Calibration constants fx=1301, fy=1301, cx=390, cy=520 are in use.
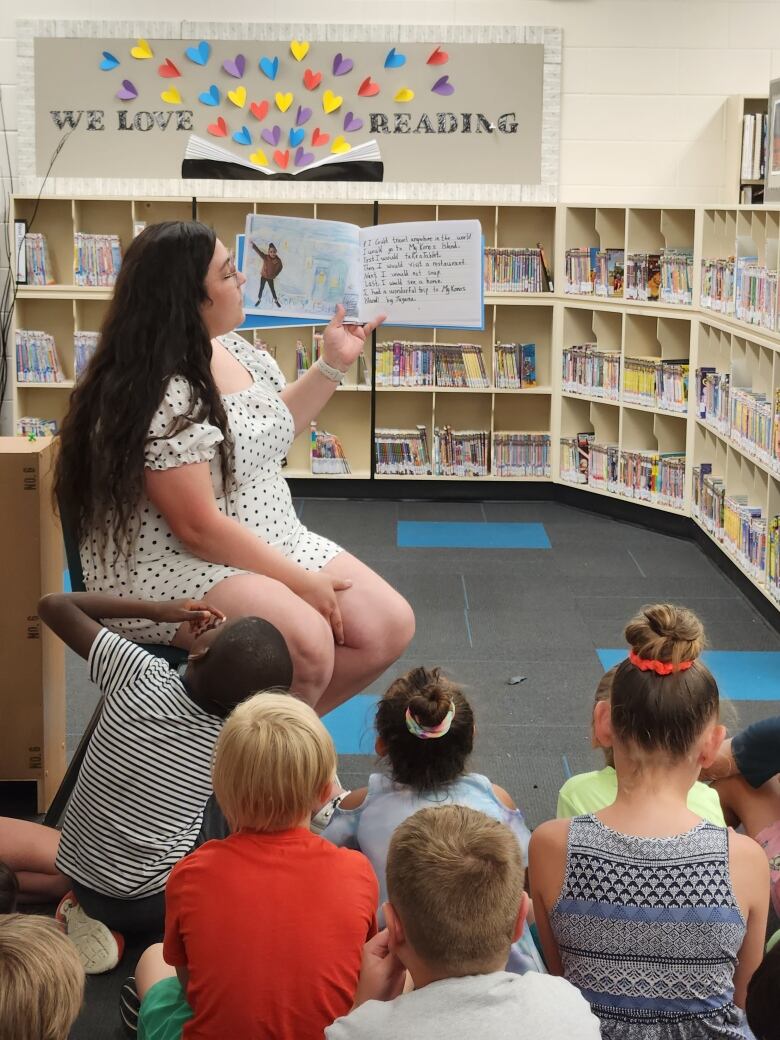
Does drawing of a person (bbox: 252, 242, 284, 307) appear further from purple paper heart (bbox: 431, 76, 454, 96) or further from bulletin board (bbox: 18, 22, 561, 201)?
purple paper heart (bbox: 431, 76, 454, 96)

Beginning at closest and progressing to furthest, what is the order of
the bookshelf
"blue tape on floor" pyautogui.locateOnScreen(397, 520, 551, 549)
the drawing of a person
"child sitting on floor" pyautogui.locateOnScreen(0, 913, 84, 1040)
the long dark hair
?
"child sitting on floor" pyautogui.locateOnScreen(0, 913, 84, 1040) < the long dark hair < the drawing of a person < the bookshelf < "blue tape on floor" pyautogui.locateOnScreen(397, 520, 551, 549)

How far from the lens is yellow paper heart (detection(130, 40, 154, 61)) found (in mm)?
6723

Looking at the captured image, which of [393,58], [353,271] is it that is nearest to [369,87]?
[393,58]

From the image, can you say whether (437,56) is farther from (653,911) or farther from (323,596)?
(653,911)

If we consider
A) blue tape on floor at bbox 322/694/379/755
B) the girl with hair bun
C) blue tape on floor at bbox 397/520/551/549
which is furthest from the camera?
blue tape on floor at bbox 397/520/551/549

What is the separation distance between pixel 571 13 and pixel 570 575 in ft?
10.5

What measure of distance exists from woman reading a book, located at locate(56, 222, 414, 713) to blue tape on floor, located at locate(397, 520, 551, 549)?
122 inches

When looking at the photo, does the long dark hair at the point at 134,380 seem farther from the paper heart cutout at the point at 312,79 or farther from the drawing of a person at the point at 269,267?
the paper heart cutout at the point at 312,79

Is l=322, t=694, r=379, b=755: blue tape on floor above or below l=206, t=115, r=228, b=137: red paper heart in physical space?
below

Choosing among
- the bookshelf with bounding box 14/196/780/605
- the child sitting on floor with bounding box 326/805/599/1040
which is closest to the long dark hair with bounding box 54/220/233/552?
the child sitting on floor with bounding box 326/805/599/1040

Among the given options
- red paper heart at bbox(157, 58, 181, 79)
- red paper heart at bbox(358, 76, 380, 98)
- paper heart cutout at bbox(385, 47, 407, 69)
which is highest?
paper heart cutout at bbox(385, 47, 407, 69)

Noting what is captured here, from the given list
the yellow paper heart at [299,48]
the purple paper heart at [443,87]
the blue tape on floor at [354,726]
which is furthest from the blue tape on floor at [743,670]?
the yellow paper heart at [299,48]

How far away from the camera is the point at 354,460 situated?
273 inches

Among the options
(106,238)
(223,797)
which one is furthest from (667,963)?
(106,238)
